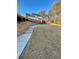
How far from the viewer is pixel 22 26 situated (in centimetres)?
158

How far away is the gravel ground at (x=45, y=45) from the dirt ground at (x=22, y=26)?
111 millimetres

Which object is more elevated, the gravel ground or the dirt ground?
the dirt ground

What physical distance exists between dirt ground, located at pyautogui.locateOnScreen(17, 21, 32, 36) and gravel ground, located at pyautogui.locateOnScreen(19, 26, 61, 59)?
4.4 inches

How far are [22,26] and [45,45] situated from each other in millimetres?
305

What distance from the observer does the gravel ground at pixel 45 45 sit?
1.53 meters

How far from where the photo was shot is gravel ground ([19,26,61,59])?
1.53 m

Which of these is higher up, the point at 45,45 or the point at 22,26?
the point at 22,26

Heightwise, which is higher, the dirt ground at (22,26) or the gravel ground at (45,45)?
the dirt ground at (22,26)

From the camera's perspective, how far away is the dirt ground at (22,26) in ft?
5.09
